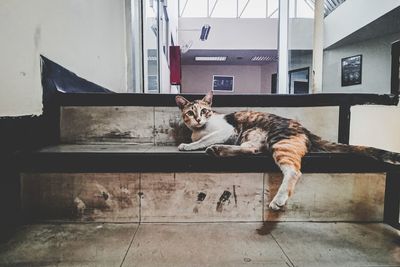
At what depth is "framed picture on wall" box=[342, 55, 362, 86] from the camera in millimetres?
7121

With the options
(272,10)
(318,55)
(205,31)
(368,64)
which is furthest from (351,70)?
(318,55)

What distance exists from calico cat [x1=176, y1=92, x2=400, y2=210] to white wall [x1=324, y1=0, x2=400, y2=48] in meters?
4.80

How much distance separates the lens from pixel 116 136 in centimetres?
155

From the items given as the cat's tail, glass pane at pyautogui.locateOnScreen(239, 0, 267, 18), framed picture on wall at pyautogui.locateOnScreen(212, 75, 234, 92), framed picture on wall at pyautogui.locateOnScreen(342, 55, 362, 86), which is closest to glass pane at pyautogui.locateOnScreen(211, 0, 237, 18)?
glass pane at pyautogui.locateOnScreen(239, 0, 267, 18)

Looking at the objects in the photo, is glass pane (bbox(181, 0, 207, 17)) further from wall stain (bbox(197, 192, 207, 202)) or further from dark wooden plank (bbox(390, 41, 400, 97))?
wall stain (bbox(197, 192, 207, 202))

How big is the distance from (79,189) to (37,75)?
0.61 metres

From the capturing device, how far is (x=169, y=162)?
1.18 m

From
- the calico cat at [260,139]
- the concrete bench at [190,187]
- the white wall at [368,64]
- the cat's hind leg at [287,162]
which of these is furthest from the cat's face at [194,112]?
the white wall at [368,64]

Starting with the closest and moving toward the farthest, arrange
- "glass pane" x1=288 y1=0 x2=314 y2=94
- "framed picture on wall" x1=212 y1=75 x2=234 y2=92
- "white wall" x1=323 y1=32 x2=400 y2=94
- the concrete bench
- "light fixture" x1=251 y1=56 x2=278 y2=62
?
the concrete bench → "white wall" x1=323 y1=32 x2=400 y2=94 → "glass pane" x1=288 y1=0 x2=314 y2=94 → "light fixture" x1=251 y1=56 x2=278 y2=62 → "framed picture on wall" x1=212 y1=75 x2=234 y2=92

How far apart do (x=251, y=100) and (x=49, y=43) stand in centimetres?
112

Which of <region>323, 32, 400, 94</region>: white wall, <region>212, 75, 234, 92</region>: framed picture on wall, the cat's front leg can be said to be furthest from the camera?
<region>212, 75, 234, 92</region>: framed picture on wall

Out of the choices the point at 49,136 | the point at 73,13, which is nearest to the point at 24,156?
the point at 49,136

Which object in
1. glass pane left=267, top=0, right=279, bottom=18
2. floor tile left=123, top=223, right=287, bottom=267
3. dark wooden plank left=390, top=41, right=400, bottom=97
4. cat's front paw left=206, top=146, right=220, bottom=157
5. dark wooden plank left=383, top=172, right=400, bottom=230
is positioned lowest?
floor tile left=123, top=223, right=287, bottom=267

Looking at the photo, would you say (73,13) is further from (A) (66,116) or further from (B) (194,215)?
(B) (194,215)
